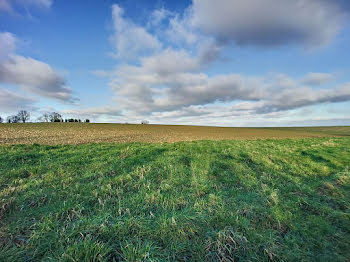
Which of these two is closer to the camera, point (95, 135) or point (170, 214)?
point (170, 214)

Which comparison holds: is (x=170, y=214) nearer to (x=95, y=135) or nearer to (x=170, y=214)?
(x=170, y=214)

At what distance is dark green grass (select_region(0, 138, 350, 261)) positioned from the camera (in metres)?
3.03

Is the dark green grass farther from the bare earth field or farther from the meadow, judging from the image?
the bare earth field

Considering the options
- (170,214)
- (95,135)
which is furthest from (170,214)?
(95,135)

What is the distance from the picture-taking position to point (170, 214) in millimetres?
4113

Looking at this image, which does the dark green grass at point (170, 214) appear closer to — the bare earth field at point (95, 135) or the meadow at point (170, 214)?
the meadow at point (170, 214)

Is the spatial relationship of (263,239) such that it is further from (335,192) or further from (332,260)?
(335,192)

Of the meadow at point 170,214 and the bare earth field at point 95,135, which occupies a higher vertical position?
the bare earth field at point 95,135

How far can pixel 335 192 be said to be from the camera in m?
5.63

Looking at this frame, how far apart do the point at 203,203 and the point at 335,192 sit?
16.4 feet

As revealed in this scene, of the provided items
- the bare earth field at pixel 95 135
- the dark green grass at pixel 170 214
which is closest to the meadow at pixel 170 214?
the dark green grass at pixel 170 214

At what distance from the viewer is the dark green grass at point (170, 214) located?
9.93ft

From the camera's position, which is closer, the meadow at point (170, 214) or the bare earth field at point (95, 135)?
the meadow at point (170, 214)

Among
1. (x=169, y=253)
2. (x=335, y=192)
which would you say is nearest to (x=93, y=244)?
(x=169, y=253)
